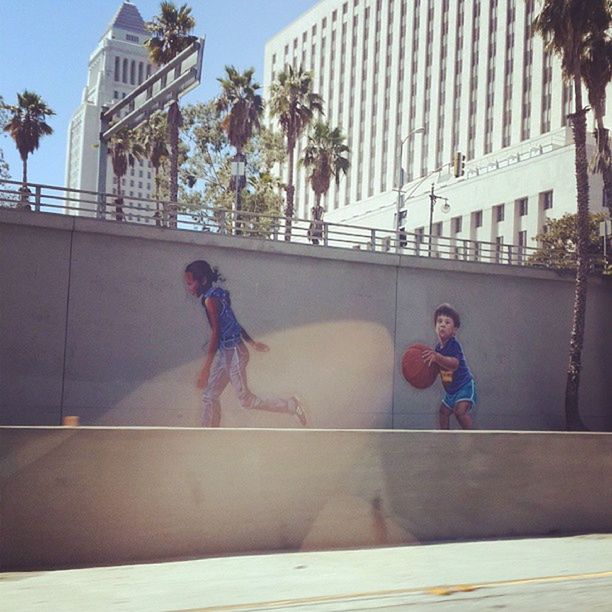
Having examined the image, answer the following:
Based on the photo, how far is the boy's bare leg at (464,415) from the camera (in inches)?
1266

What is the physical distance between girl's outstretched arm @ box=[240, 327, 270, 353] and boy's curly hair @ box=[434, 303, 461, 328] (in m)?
6.55

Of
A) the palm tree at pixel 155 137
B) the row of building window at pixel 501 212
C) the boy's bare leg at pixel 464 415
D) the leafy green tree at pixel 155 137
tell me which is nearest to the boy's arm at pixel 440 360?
the boy's bare leg at pixel 464 415

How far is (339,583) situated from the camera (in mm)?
A: 8336

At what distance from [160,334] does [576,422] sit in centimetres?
1553

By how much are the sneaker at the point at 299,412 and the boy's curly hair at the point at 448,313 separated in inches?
231

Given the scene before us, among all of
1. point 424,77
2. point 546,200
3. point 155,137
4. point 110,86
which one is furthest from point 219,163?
point 110,86

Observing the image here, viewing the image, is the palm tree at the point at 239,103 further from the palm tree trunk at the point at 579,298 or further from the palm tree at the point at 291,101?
the palm tree trunk at the point at 579,298

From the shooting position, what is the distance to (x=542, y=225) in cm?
6581

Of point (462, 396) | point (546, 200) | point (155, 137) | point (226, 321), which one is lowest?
point (462, 396)

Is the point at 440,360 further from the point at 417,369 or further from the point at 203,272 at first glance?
the point at 203,272

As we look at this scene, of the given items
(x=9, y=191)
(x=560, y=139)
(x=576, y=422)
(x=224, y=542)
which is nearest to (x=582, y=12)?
(x=576, y=422)

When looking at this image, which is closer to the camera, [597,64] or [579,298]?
[579,298]

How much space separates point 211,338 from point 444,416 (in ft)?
29.9

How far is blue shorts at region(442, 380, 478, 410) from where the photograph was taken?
3212 centimetres
